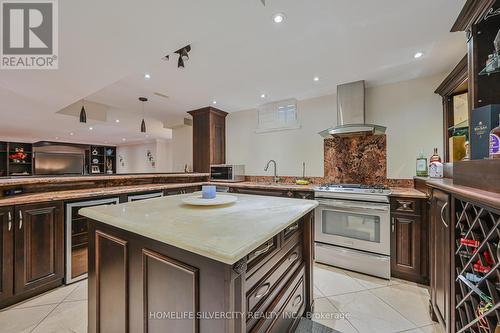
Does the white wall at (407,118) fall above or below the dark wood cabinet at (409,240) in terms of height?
above

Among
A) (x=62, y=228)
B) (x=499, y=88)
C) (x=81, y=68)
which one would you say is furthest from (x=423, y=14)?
(x=62, y=228)

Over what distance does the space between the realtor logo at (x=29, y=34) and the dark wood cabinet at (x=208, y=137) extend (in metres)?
2.40

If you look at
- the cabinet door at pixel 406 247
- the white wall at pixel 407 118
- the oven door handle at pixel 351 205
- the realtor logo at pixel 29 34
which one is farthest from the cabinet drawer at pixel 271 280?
the white wall at pixel 407 118

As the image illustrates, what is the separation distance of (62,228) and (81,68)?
1.65 m

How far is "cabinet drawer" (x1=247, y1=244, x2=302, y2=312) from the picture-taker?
886 mm

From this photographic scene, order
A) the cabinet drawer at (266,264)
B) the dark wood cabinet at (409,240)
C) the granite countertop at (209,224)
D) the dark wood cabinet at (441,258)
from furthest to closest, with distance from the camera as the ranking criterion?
the dark wood cabinet at (409,240) < the dark wood cabinet at (441,258) < the cabinet drawer at (266,264) < the granite countertop at (209,224)

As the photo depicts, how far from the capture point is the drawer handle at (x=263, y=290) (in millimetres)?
927

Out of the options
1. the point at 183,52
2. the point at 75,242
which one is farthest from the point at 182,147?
the point at 183,52

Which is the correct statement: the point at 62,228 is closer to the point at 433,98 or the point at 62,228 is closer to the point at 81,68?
the point at 81,68

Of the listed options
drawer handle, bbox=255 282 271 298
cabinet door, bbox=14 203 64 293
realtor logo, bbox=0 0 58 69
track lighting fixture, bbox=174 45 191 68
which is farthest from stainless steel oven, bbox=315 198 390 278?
realtor logo, bbox=0 0 58 69

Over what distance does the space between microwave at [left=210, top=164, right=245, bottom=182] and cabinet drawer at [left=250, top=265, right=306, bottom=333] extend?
8.48 feet

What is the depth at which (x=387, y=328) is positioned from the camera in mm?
1548

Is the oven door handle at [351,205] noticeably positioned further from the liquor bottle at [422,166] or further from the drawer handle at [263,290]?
the drawer handle at [263,290]

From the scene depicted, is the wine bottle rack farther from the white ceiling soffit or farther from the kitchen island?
the white ceiling soffit
